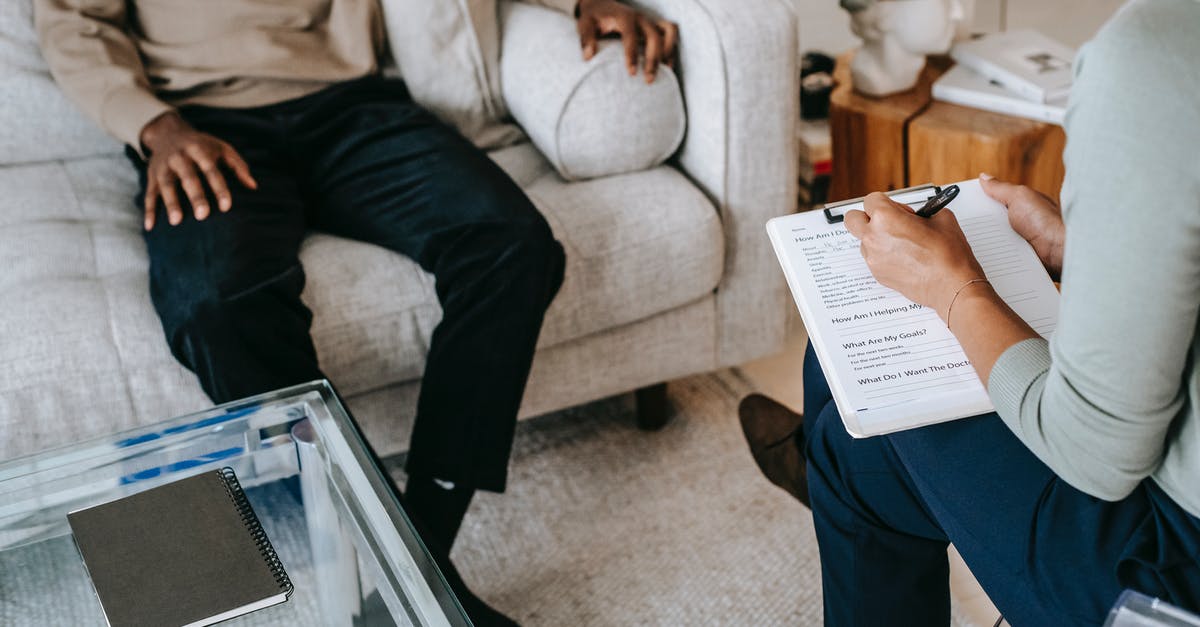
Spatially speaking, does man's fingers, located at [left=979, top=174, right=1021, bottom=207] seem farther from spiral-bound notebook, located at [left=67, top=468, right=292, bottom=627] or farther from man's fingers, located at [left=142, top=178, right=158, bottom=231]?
man's fingers, located at [left=142, top=178, right=158, bottom=231]

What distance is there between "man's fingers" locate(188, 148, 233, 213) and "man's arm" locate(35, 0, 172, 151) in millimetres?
120

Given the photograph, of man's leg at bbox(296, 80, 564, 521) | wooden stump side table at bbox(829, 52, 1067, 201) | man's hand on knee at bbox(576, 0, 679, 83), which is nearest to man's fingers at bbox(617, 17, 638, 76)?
man's hand on knee at bbox(576, 0, 679, 83)

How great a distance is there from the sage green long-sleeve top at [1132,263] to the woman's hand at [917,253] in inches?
6.0

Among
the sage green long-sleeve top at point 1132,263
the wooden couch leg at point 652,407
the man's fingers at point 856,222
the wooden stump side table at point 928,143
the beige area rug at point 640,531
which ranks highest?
the sage green long-sleeve top at point 1132,263

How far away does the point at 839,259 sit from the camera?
95cm

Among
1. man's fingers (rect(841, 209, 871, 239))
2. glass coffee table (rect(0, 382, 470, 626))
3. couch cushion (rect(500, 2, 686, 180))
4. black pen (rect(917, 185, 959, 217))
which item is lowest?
glass coffee table (rect(0, 382, 470, 626))

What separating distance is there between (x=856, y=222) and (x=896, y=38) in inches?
34.5

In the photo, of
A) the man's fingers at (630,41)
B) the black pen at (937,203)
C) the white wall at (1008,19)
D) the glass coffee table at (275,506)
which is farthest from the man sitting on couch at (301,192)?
the white wall at (1008,19)

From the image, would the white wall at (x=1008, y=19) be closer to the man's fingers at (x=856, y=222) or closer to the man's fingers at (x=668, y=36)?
the man's fingers at (x=668, y=36)

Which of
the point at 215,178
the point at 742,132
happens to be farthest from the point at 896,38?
the point at 215,178

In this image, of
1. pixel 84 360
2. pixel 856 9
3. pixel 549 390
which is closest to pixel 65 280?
pixel 84 360

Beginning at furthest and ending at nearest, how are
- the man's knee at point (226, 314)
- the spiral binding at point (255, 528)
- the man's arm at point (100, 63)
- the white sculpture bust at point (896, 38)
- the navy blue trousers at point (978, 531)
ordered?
the white sculpture bust at point (896, 38)
the man's arm at point (100, 63)
the man's knee at point (226, 314)
the spiral binding at point (255, 528)
the navy blue trousers at point (978, 531)

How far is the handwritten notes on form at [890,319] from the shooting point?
83cm

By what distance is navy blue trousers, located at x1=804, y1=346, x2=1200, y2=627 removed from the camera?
77cm
